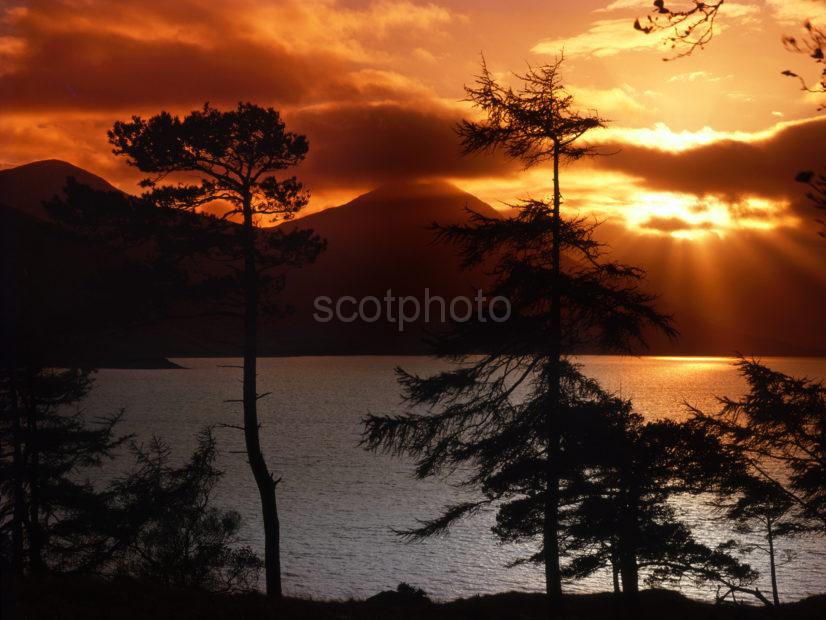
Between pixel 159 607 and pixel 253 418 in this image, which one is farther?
pixel 253 418

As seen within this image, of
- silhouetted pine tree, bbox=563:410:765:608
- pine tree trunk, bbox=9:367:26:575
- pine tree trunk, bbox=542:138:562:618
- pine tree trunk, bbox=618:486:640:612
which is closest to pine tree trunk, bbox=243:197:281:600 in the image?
pine tree trunk, bbox=542:138:562:618

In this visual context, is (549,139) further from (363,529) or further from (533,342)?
(363,529)

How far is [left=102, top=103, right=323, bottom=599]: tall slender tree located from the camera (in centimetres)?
2038

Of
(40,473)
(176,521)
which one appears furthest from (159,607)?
(40,473)

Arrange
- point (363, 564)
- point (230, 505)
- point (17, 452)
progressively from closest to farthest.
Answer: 1. point (17, 452)
2. point (363, 564)
3. point (230, 505)

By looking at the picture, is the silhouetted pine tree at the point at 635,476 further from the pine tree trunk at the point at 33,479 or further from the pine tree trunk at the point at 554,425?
the pine tree trunk at the point at 33,479

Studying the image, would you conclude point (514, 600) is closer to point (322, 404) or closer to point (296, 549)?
point (296, 549)

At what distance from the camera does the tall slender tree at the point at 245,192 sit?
2038cm

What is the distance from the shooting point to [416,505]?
2746 inches

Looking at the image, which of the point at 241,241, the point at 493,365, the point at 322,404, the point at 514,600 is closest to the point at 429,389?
the point at 493,365

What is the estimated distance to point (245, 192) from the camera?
2161 centimetres

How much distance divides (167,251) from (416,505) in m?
53.4

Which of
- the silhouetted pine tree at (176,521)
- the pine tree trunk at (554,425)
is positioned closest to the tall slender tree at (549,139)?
the pine tree trunk at (554,425)

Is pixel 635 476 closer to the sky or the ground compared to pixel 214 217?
closer to the ground
